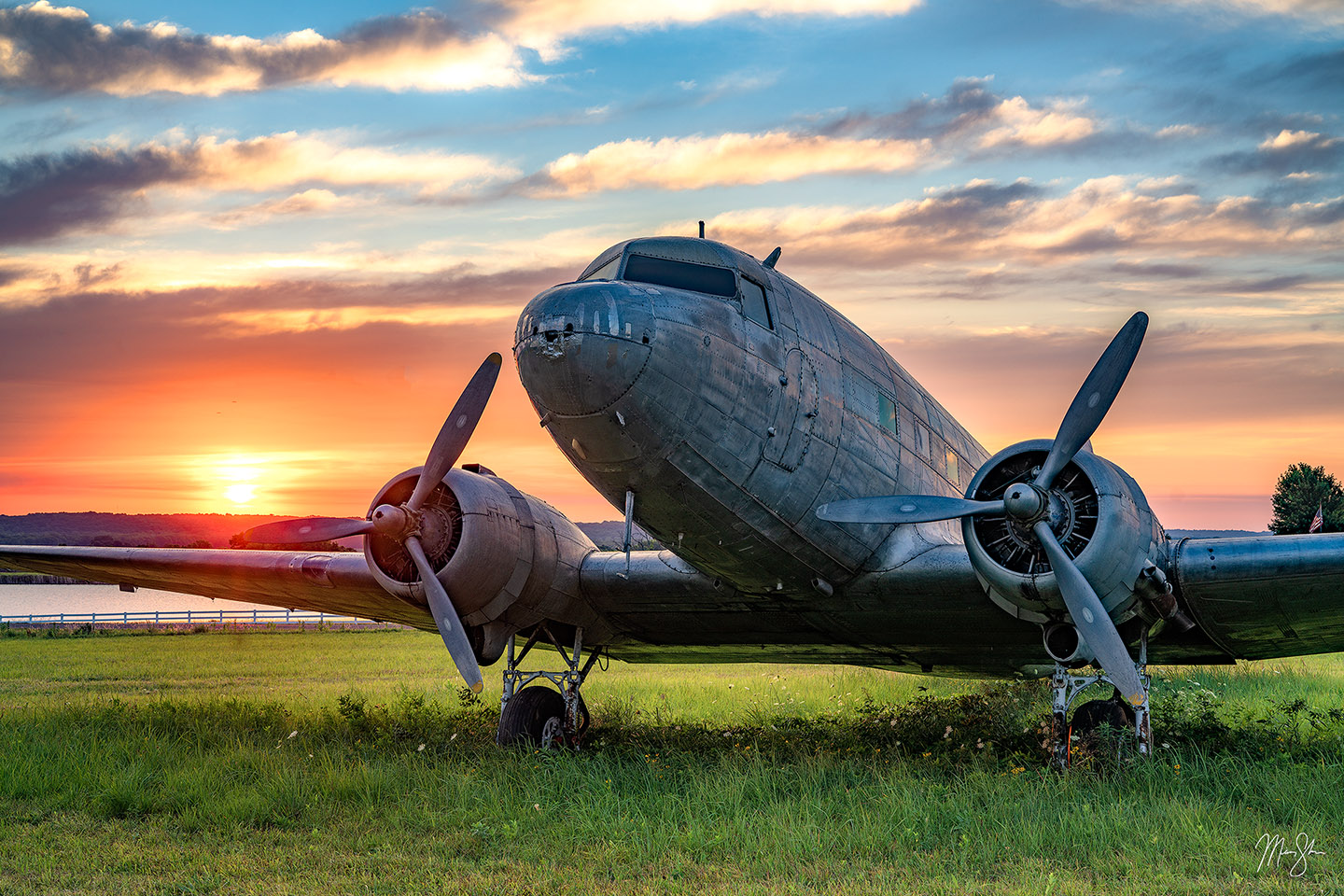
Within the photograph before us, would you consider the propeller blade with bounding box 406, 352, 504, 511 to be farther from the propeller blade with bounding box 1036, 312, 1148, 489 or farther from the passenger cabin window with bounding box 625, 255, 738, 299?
the propeller blade with bounding box 1036, 312, 1148, 489

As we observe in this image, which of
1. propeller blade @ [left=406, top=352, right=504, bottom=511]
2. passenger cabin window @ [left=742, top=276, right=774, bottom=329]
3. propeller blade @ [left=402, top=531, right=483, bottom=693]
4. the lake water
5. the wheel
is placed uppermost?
passenger cabin window @ [left=742, top=276, right=774, bottom=329]

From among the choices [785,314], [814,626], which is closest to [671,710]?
[814,626]

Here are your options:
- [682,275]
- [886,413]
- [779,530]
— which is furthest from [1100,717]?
[682,275]

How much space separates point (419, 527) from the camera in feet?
35.9

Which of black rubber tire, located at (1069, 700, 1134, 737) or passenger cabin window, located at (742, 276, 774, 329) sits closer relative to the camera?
passenger cabin window, located at (742, 276, 774, 329)

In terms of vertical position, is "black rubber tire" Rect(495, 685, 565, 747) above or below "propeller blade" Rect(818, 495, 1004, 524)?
below

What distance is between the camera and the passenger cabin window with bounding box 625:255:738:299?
9.22 metres

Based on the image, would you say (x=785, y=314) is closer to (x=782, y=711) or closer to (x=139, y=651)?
(x=782, y=711)

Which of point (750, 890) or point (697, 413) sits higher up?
A: point (697, 413)

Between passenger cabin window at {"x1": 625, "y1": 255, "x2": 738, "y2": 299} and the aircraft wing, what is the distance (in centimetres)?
487

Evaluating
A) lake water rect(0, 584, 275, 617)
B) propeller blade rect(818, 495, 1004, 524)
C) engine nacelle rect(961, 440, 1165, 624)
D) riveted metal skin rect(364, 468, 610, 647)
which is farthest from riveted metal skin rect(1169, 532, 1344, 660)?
lake water rect(0, 584, 275, 617)

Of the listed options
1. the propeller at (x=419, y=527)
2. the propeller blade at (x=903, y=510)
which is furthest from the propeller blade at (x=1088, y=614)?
the propeller at (x=419, y=527)

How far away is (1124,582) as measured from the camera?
359 inches

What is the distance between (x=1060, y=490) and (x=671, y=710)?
36.7 ft
